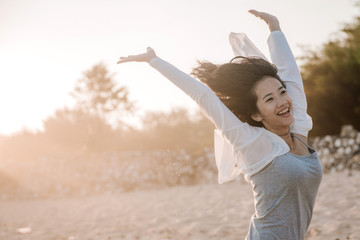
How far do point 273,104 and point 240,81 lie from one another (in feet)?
0.72

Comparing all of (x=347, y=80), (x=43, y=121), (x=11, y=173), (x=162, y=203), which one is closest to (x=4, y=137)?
(x=43, y=121)

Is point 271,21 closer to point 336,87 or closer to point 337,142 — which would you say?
point 337,142

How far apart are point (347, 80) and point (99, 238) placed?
10268 millimetres

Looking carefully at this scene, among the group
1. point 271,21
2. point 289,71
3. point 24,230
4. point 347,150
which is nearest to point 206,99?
point 289,71

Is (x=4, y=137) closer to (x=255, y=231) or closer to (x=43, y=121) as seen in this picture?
(x=43, y=121)

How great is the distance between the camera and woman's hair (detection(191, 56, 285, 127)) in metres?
1.90

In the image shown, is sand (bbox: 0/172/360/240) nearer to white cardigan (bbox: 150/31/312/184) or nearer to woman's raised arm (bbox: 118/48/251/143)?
white cardigan (bbox: 150/31/312/184)

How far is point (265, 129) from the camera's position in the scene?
5.93ft

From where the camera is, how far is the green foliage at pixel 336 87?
1188cm

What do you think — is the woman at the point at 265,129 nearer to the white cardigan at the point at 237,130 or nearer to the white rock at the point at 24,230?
the white cardigan at the point at 237,130

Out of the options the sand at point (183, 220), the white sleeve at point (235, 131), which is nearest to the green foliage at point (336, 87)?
the sand at point (183, 220)

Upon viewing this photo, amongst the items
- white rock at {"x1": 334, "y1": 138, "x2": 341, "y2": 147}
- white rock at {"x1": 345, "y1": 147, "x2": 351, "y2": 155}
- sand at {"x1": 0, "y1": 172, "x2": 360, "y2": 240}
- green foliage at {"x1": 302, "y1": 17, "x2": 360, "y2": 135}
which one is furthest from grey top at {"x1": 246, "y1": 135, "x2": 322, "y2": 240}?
green foliage at {"x1": 302, "y1": 17, "x2": 360, "y2": 135}

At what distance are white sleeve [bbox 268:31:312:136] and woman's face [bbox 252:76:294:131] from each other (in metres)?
0.19

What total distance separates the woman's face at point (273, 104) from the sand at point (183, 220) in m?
2.39
